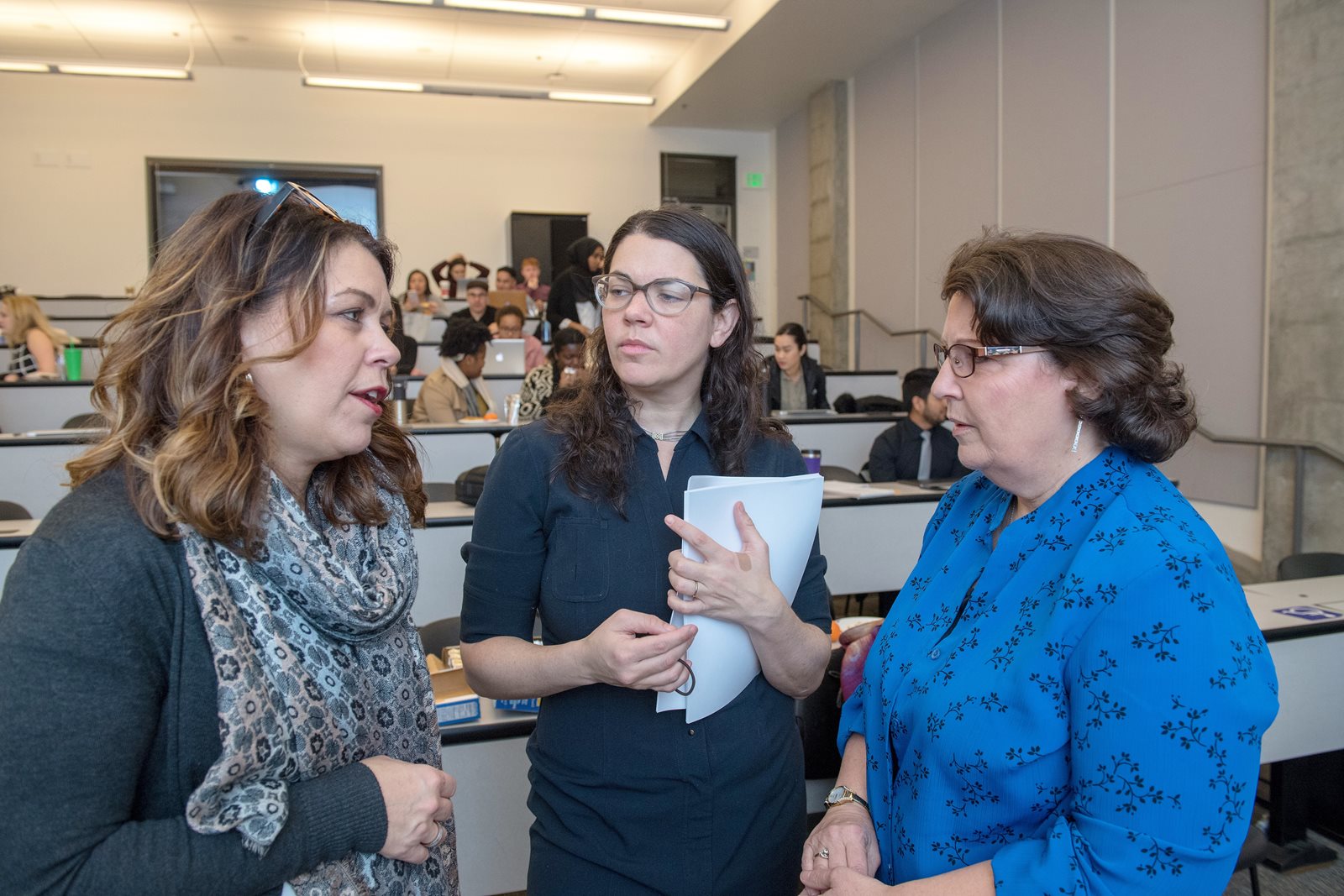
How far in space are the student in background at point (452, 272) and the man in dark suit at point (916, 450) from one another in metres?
7.20

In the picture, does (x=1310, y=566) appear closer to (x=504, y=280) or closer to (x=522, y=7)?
(x=522, y=7)

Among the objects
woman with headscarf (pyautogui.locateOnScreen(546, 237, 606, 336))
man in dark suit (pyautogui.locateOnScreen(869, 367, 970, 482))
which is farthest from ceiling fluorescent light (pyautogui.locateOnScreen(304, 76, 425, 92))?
man in dark suit (pyautogui.locateOnScreen(869, 367, 970, 482))

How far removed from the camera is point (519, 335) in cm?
708

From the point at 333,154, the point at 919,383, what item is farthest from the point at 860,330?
the point at 333,154

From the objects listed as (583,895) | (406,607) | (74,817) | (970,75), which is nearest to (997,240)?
(406,607)

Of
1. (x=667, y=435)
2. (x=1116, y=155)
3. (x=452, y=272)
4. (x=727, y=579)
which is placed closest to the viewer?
(x=727, y=579)

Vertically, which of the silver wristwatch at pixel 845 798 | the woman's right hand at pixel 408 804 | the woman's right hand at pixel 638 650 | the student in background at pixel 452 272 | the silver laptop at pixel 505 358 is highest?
the student in background at pixel 452 272

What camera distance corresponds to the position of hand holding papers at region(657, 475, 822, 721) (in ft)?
3.59

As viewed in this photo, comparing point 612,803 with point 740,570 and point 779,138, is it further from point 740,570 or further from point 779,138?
point 779,138

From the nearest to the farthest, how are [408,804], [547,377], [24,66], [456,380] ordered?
[408,804]
[547,377]
[456,380]
[24,66]

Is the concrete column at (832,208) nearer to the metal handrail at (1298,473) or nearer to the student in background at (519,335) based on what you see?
the student in background at (519,335)

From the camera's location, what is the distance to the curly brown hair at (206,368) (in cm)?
88

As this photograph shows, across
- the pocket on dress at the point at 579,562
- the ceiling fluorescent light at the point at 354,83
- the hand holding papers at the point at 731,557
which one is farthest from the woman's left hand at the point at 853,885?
the ceiling fluorescent light at the point at 354,83

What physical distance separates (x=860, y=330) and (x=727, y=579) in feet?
31.0
